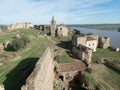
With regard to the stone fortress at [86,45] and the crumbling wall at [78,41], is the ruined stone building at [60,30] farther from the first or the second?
the crumbling wall at [78,41]

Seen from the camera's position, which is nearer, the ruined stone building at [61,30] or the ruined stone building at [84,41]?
the ruined stone building at [84,41]

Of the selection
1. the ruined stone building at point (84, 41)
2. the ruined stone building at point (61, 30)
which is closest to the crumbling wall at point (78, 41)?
the ruined stone building at point (84, 41)

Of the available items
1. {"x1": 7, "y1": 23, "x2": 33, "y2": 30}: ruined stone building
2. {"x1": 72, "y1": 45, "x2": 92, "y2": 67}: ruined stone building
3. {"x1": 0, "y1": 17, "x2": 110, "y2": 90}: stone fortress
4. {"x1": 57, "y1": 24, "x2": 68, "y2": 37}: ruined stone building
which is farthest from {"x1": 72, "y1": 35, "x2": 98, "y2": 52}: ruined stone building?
{"x1": 7, "y1": 23, "x2": 33, "y2": 30}: ruined stone building

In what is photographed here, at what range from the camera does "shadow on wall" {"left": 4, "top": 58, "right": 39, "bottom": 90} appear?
916 inches

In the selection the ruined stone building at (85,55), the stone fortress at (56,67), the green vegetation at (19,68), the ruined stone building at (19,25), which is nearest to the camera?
the stone fortress at (56,67)

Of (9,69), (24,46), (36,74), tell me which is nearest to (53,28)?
(24,46)

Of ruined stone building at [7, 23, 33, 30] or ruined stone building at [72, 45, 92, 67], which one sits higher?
ruined stone building at [7, 23, 33, 30]

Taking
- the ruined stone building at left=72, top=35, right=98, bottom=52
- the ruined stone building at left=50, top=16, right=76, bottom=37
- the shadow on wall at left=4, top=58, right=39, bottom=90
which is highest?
the ruined stone building at left=50, top=16, right=76, bottom=37

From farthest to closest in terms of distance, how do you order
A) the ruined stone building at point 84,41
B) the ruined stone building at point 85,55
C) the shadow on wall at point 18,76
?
the ruined stone building at point 84,41
the ruined stone building at point 85,55
the shadow on wall at point 18,76

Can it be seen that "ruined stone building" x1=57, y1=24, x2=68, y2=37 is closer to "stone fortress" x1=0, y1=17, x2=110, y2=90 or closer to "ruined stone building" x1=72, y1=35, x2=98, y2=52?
"stone fortress" x1=0, y1=17, x2=110, y2=90

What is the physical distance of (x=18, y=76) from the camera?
1049 inches

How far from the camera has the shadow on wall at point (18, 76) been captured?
23272 millimetres

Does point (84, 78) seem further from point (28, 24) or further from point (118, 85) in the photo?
point (28, 24)

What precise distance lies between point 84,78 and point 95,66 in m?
6.35
